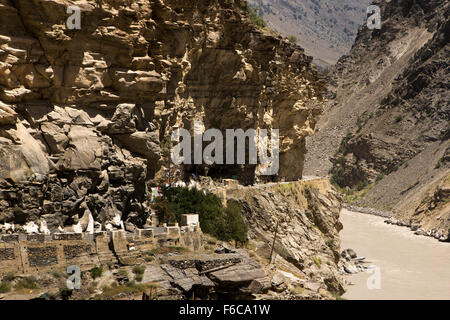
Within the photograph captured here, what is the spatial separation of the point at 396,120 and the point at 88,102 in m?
95.2

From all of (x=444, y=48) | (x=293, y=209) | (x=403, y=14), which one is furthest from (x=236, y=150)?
(x=403, y=14)

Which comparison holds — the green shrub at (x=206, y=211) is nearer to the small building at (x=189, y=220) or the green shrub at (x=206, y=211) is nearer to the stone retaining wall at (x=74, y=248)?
the small building at (x=189, y=220)

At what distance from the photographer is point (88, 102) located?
27.4m

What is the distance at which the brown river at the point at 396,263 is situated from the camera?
4019cm

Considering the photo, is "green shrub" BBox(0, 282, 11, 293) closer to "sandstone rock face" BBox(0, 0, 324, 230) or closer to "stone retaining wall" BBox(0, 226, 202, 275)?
"stone retaining wall" BBox(0, 226, 202, 275)

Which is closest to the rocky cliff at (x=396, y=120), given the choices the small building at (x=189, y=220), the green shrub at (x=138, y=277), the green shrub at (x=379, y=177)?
the green shrub at (x=379, y=177)

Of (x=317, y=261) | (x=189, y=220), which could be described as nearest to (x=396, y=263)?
(x=317, y=261)

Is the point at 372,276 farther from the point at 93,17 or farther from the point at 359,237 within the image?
the point at 93,17

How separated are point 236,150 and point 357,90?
10612 cm

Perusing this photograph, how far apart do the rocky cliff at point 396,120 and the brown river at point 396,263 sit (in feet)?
15.6

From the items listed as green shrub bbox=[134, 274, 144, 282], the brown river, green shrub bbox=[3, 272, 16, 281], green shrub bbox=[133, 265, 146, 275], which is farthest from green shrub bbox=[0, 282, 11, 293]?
the brown river

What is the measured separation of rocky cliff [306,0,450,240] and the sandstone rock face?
1803 inches

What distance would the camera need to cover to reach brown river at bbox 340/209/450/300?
40.2 meters

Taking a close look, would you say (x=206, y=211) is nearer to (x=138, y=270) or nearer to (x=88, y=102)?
(x=88, y=102)
